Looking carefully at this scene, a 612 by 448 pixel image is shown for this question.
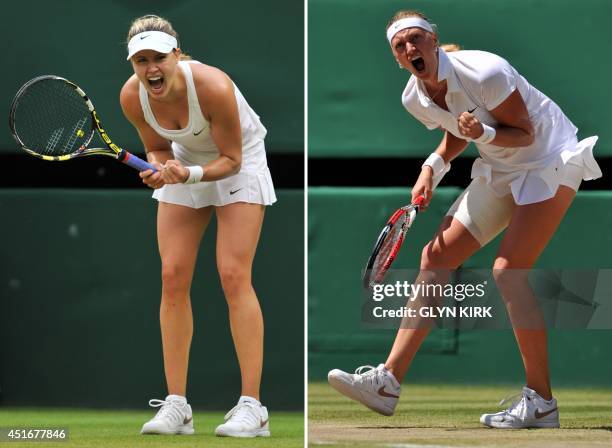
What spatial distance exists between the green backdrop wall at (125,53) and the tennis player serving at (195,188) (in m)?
0.71

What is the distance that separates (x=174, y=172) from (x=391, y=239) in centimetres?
67

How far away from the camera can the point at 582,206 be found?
4.33 m

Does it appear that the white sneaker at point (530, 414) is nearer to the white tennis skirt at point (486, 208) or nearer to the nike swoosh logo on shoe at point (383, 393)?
the nike swoosh logo on shoe at point (383, 393)

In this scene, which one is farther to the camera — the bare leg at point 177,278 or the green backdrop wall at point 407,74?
the green backdrop wall at point 407,74

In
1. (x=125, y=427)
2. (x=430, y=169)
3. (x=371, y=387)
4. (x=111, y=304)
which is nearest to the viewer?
(x=371, y=387)

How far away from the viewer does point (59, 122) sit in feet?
11.7

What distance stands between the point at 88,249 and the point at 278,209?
64cm

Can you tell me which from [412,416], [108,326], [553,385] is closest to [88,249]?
[108,326]

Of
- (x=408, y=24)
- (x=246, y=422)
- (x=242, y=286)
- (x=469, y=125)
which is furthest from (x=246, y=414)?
(x=408, y=24)

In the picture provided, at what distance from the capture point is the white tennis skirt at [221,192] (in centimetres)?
347

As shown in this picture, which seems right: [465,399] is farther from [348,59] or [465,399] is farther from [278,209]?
[348,59]

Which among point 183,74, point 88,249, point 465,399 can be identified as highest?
point 183,74

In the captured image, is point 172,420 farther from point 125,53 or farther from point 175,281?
point 125,53
